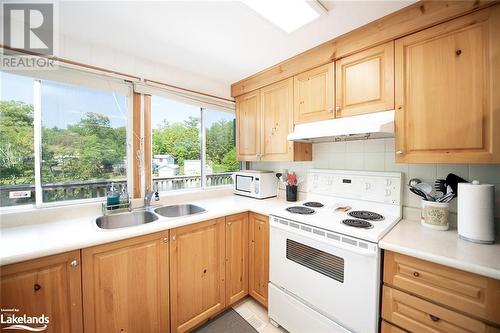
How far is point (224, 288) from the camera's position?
1822 mm

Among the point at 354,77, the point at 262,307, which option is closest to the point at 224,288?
the point at 262,307

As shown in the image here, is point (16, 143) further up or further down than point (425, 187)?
further up

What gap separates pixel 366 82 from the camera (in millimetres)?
1516

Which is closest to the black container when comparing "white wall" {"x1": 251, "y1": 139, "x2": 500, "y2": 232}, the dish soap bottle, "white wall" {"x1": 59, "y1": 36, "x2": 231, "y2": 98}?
"white wall" {"x1": 251, "y1": 139, "x2": 500, "y2": 232}

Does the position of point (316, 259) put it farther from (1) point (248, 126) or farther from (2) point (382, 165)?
(1) point (248, 126)

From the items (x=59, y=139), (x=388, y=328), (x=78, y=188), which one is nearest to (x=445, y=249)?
(x=388, y=328)

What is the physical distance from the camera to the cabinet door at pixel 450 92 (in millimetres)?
1084

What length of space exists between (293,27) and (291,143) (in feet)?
3.18

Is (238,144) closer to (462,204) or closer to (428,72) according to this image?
(428,72)

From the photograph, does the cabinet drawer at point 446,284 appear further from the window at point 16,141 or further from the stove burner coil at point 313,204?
the window at point 16,141

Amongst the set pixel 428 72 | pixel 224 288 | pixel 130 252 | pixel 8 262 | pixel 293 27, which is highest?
pixel 293 27

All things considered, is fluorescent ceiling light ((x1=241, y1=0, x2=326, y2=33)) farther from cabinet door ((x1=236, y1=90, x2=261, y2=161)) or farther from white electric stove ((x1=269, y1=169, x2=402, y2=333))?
white electric stove ((x1=269, y1=169, x2=402, y2=333))

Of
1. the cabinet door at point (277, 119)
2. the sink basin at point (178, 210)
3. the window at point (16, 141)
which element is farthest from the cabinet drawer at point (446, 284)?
the window at point (16, 141)

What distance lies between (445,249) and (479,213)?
32cm
